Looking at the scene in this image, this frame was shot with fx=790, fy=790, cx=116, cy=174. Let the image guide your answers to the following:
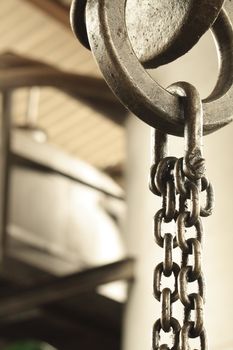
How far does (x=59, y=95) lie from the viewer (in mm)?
9789

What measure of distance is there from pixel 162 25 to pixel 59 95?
9.01 metres

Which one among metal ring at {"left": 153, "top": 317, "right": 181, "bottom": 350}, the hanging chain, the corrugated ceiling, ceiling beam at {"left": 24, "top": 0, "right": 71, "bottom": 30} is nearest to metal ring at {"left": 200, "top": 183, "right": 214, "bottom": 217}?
the hanging chain

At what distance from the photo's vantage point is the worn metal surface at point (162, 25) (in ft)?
2.69

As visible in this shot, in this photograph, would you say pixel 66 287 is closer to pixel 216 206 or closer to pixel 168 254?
pixel 216 206

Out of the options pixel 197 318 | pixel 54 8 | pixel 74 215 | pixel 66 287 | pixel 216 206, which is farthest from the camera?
pixel 54 8

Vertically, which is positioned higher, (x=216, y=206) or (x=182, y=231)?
(x=216, y=206)

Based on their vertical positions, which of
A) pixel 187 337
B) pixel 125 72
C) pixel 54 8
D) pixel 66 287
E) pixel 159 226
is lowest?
pixel 187 337

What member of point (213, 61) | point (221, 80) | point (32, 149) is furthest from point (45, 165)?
point (221, 80)

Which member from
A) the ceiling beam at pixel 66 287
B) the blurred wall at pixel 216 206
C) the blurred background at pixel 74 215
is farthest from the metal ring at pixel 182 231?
the ceiling beam at pixel 66 287

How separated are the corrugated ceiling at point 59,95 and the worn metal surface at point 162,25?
6.14 meters

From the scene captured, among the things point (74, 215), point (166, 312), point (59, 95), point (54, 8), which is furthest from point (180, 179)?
point (59, 95)

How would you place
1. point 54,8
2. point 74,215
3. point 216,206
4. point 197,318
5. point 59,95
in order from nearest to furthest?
point 197,318
point 216,206
point 74,215
point 54,8
point 59,95

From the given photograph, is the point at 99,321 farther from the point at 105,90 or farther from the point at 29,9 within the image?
the point at 29,9

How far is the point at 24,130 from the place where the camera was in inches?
316
